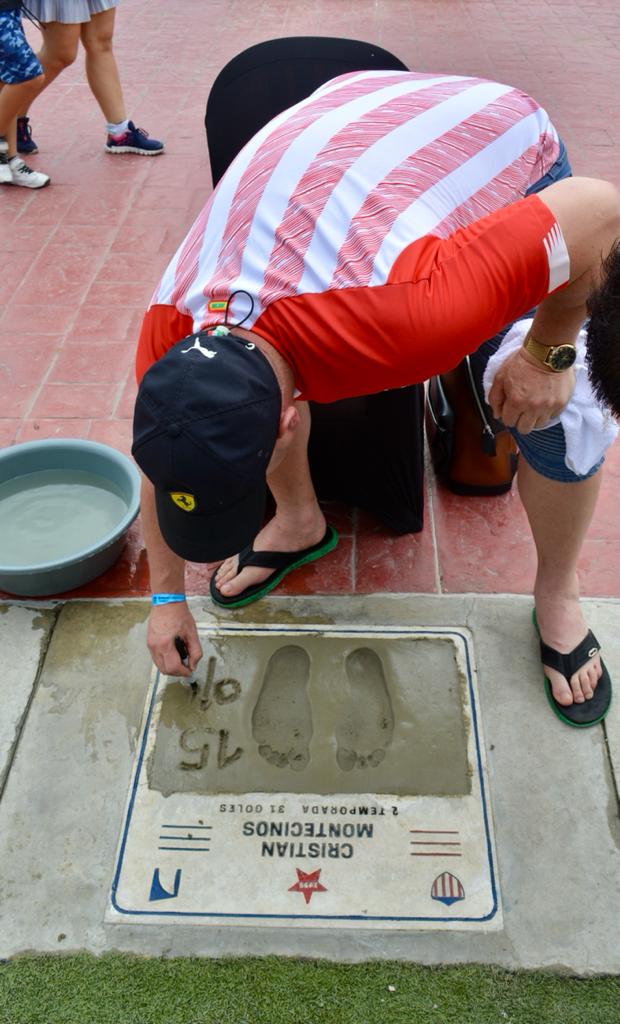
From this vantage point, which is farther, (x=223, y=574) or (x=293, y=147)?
(x=223, y=574)

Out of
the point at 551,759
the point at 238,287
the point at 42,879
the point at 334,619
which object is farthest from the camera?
the point at 334,619

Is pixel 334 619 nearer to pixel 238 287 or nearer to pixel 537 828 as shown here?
pixel 537 828

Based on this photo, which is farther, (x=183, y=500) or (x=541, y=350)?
(x=541, y=350)

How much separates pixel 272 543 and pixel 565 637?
79 centimetres

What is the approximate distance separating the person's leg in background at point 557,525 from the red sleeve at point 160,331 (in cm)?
76

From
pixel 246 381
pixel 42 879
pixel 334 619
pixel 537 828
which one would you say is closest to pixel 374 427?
pixel 334 619

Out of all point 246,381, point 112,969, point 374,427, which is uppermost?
point 246,381

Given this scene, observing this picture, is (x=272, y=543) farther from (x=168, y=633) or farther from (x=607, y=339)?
(x=607, y=339)

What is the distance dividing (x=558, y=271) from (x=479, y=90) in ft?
1.70

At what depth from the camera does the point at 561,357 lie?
1.50 m

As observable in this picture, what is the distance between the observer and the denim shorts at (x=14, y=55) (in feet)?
11.3

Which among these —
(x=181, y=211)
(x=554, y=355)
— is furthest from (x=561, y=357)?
(x=181, y=211)

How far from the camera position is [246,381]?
1.22 m

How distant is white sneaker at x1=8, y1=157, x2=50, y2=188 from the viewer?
397cm
